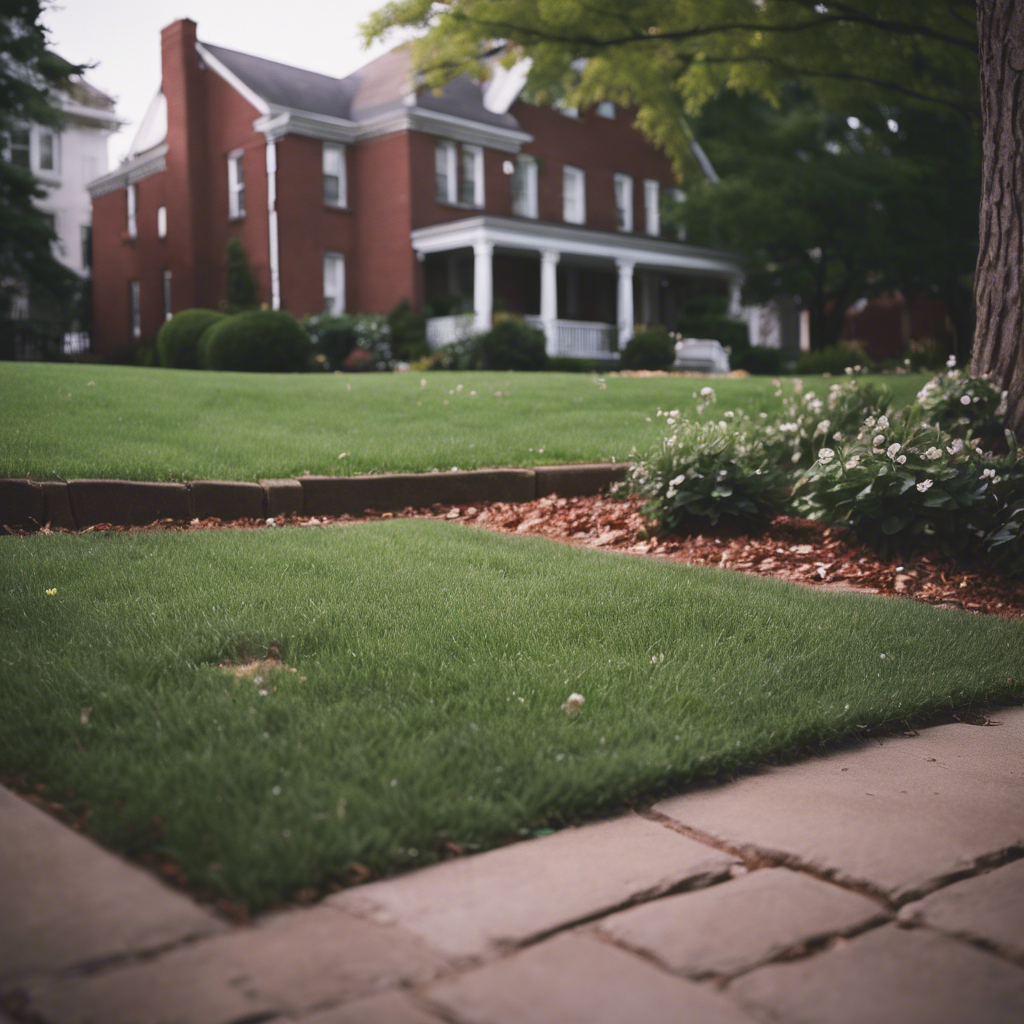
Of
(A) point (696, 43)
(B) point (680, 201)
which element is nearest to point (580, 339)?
(B) point (680, 201)

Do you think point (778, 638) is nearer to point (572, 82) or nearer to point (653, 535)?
point (653, 535)

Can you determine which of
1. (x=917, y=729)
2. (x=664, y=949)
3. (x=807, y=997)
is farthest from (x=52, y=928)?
(x=917, y=729)

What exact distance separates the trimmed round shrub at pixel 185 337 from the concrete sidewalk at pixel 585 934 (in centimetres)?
1755

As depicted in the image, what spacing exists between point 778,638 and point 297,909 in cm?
245

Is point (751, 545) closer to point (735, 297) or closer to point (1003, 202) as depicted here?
point (1003, 202)

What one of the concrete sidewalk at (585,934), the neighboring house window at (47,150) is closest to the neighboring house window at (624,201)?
the neighboring house window at (47,150)

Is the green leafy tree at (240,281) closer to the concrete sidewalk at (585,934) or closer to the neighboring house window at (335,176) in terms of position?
the neighboring house window at (335,176)

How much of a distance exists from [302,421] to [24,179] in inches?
859

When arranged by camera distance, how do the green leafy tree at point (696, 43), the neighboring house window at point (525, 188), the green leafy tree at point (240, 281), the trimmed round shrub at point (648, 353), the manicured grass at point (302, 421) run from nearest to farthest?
the manicured grass at point (302, 421)
the green leafy tree at point (696, 43)
the trimmed round shrub at point (648, 353)
the green leafy tree at point (240, 281)
the neighboring house window at point (525, 188)

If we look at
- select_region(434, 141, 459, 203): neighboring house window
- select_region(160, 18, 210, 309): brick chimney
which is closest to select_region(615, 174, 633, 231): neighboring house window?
select_region(434, 141, 459, 203): neighboring house window

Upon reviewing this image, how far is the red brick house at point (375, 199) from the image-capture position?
23062 mm

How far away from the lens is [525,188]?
26.2m

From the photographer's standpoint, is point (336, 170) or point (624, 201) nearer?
point (336, 170)

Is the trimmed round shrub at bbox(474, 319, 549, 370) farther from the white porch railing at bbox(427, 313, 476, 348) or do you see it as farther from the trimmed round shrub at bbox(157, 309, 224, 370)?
the trimmed round shrub at bbox(157, 309, 224, 370)
